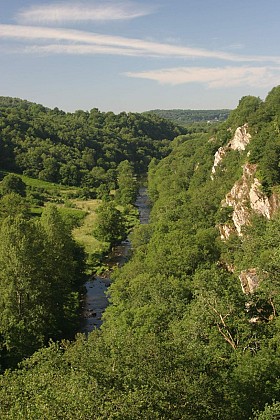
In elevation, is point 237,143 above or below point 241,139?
below

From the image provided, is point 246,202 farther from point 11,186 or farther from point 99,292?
point 11,186

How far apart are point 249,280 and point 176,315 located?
30.1ft

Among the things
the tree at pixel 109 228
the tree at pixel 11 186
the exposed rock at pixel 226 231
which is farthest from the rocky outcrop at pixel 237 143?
the tree at pixel 11 186

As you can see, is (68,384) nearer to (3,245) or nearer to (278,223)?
(278,223)

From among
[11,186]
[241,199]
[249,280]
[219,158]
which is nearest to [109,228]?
[219,158]

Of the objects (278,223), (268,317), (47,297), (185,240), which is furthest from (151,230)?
(268,317)

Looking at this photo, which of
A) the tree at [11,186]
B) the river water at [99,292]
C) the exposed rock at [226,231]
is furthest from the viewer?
the tree at [11,186]

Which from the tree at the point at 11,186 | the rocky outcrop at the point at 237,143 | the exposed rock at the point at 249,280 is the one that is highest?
the rocky outcrop at the point at 237,143

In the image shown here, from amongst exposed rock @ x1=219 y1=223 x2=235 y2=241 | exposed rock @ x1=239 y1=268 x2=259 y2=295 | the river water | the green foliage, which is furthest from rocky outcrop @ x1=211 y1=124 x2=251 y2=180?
the green foliage

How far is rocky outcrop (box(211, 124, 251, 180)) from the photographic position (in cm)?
9088

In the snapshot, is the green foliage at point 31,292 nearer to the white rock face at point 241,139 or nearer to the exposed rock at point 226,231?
the exposed rock at point 226,231

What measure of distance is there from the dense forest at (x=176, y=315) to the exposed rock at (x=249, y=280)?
13cm

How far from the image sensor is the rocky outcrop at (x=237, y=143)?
9088 cm

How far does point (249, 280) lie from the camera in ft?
141
